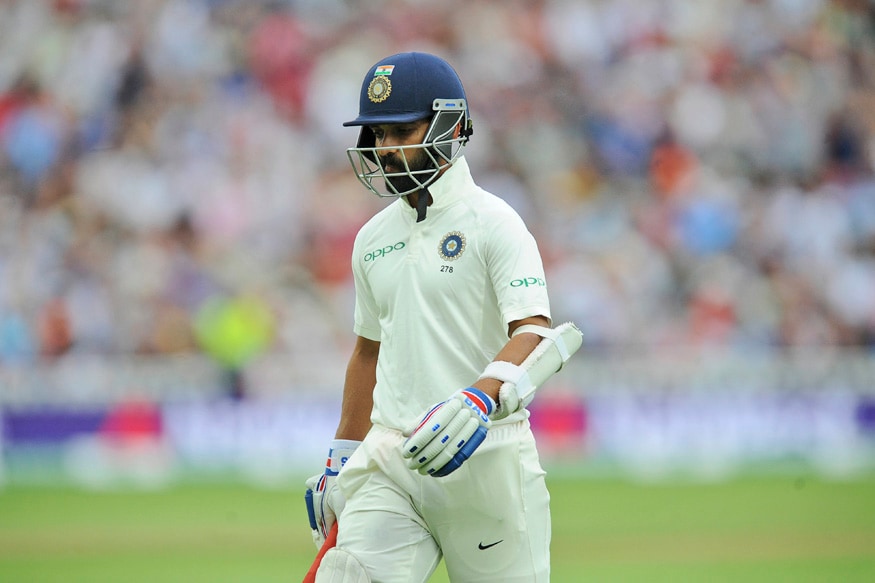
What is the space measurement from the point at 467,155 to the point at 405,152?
13.4 m

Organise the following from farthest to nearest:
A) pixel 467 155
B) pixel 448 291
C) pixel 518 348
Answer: pixel 467 155
pixel 448 291
pixel 518 348

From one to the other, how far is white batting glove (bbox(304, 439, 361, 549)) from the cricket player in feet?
0.54

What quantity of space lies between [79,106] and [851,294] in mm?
10021

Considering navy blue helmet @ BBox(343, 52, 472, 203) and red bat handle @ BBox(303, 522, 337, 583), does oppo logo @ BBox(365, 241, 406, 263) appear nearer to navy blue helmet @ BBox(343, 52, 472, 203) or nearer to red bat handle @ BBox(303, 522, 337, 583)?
navy blue helmet @ BBox(343, 52, 472, 203)

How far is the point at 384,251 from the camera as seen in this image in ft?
15.3

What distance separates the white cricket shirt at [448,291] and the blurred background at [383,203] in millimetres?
9959

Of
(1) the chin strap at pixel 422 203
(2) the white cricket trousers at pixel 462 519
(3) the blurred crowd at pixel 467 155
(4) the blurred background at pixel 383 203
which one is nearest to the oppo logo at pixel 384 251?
(1) the chin strap at pixel 422 203

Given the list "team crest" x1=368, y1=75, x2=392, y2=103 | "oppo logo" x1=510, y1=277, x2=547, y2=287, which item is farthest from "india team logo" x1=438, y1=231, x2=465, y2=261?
"team crest" x1=368, y1=75, x2=392, y2=103

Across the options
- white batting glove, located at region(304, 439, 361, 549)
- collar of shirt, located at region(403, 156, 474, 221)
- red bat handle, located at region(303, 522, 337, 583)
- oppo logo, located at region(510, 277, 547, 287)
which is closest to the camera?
oppo logo, located at region(510, 277, 547, 287)

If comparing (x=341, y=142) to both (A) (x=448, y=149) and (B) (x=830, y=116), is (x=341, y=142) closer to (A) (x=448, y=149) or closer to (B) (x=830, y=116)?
(B) (x=830, y=116)

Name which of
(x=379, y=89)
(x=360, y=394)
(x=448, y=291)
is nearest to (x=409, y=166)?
(x=379, y=89)

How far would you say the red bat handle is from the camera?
4.49m

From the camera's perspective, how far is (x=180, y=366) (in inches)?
575

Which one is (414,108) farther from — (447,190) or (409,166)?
(447,190)
